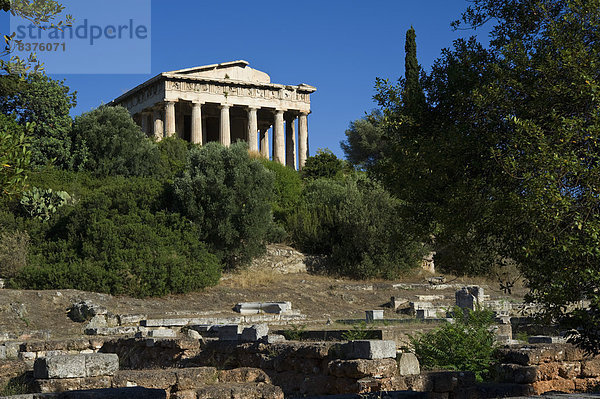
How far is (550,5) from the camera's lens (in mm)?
10133

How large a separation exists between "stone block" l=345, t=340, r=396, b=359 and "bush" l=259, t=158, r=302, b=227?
83.8 ft

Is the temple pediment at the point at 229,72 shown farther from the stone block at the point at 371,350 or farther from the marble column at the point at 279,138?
the stone block at the point at 371,350

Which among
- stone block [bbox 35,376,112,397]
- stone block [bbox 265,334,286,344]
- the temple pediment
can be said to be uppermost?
the temple pediment

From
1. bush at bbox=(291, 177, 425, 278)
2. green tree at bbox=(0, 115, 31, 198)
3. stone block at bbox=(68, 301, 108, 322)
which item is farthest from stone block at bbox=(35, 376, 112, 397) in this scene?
bush at bbox=(291, 177, 425, 278)

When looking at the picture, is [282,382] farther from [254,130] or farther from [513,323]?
[254,130]

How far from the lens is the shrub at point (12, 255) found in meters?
24.4

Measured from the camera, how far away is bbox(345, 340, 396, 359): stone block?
31.2 feet

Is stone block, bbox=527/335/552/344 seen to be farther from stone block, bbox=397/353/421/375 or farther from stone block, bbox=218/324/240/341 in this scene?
stone block, bbox=218/324/240/341

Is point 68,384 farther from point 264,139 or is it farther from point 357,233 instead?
point 264,139

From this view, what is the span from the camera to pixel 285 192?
3912cm

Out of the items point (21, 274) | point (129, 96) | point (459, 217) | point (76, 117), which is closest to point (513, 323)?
point (459, 217)

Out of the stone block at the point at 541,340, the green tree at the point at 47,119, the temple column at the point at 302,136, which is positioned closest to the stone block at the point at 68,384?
the stone block at the point at 541,340

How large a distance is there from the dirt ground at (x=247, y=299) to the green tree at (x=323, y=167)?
41.6 ft

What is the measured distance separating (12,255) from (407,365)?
18755 millimetres
